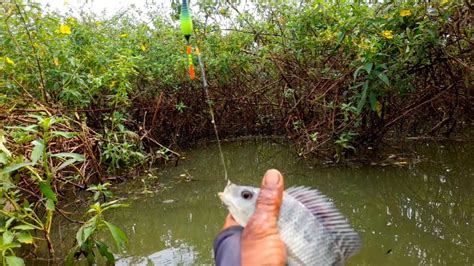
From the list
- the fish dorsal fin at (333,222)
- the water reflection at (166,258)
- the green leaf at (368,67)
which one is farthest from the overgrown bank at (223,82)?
the fish dorsal fin at (333,222)

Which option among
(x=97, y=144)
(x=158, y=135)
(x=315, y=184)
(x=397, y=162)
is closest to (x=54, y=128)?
(x=97, y=144)

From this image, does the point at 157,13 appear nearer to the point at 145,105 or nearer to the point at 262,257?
the point at 145,105

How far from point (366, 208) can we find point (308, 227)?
2.85 m

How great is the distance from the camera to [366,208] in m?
3.99

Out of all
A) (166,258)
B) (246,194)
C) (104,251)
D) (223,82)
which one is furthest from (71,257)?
(223,82)

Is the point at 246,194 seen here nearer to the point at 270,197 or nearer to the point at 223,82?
the point at 270,197

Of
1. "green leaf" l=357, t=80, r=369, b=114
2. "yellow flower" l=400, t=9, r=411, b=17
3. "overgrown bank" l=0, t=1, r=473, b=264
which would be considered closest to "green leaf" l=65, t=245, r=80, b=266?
"overgrown bank" l=0, t=1, r=473, b=264

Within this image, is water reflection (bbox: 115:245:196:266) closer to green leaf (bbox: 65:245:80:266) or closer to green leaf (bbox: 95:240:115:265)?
green leaf (bbox: 95:240:115:265)

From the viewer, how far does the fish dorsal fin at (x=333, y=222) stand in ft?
4.37

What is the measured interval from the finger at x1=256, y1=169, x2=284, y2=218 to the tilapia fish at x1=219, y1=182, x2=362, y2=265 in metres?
0.03

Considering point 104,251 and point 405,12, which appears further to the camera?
point 405,12

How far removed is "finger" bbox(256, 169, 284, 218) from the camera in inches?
52.2

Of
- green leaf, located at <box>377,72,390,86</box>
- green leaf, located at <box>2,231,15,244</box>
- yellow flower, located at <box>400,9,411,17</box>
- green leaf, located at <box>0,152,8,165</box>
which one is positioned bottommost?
green leaf, located at <box>2,231,15,244</box>

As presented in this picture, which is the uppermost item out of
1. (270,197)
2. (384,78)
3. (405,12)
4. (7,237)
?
(405,12)
